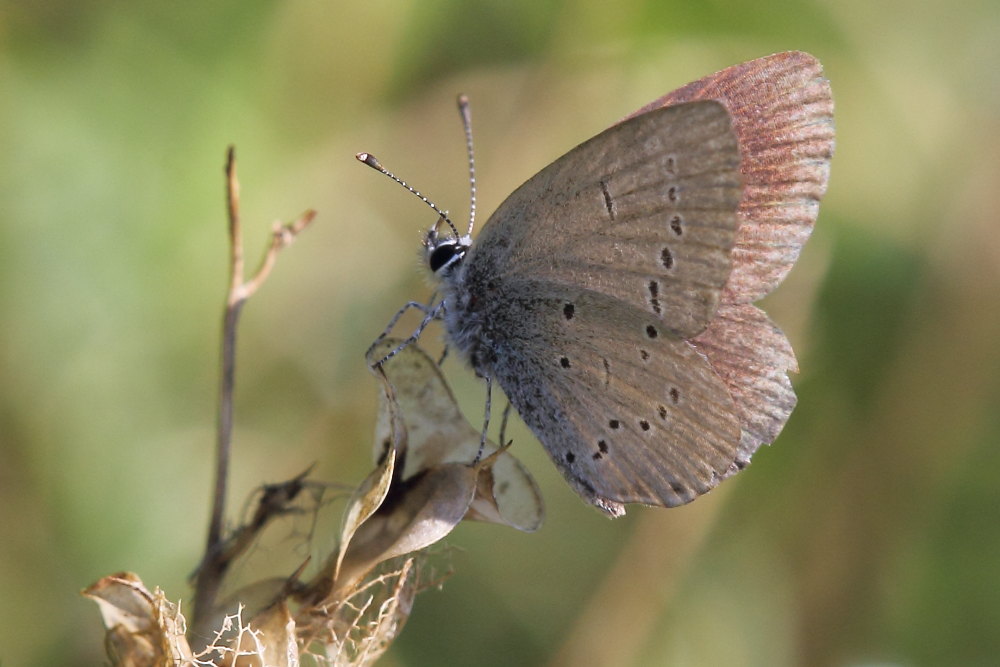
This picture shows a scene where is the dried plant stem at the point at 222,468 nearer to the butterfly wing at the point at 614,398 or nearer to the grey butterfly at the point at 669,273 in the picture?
the grey butterfly at the point at 669,273

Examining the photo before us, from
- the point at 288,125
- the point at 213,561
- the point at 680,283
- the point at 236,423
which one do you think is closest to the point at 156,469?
the point at 236,423

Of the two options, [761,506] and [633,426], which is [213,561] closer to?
[633,426]

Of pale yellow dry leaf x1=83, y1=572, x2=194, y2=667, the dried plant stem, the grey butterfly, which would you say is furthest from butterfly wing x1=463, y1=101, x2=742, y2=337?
pale yellow dry leaf x1=83, y1=572, x2=194, y2=667

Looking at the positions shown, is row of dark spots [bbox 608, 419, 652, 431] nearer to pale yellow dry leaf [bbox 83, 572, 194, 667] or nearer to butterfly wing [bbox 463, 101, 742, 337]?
butterfly wing [bbox 463, 101, 742, 337]

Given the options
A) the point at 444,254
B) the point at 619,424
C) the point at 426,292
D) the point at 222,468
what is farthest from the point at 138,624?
the point at 426,292

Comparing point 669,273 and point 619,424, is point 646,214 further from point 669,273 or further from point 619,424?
point 619,424

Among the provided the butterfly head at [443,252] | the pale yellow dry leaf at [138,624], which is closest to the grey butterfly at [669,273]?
the butterfly head at [443,252]
